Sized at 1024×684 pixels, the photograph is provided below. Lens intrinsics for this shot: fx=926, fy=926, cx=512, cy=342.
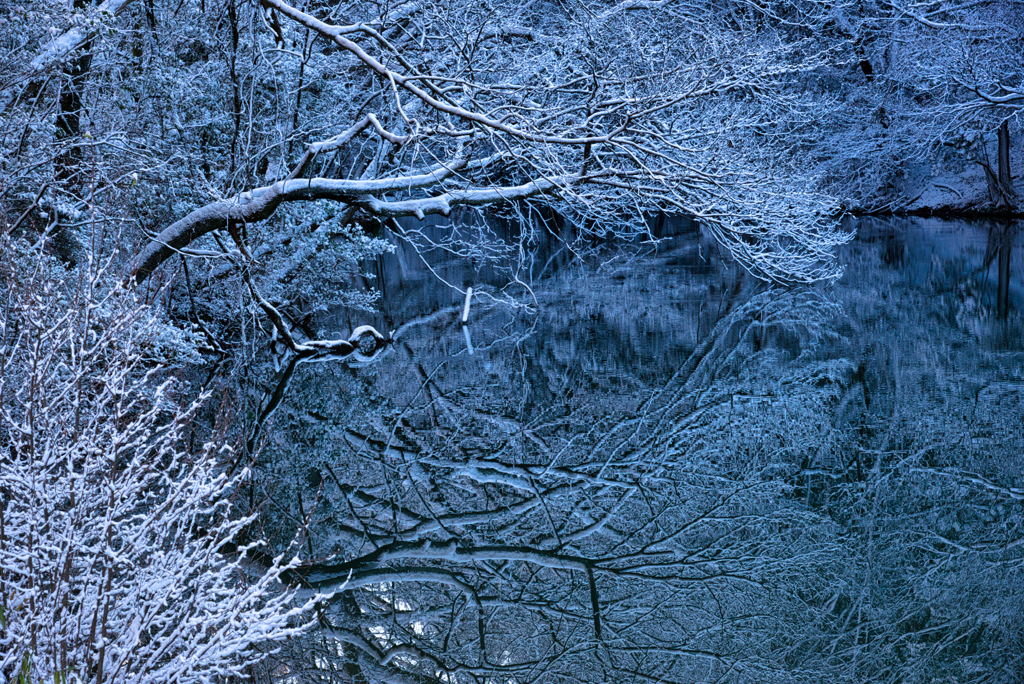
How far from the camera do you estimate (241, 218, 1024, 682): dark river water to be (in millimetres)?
4344

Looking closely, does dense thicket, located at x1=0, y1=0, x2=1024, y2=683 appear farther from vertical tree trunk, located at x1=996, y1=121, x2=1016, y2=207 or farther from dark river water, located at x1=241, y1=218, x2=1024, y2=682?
vertical tree trunk, located at x1=996, y1=121, x2=1016, y2=207

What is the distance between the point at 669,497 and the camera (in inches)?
245

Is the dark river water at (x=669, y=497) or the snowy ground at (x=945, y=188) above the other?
the snowy ground at (x=945, y=188)

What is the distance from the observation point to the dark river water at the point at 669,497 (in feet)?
14.3

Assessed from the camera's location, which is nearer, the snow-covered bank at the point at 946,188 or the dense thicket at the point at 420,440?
the dense thicket at the point at 420,440

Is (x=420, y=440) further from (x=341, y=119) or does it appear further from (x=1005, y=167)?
(x=1005, y=167)

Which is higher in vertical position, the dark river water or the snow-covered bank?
the snow-covered bank

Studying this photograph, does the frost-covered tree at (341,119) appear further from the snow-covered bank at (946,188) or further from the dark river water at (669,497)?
the snow-covered bank at (946,188)

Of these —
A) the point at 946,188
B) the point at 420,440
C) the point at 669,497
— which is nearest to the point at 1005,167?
the point at 946,188

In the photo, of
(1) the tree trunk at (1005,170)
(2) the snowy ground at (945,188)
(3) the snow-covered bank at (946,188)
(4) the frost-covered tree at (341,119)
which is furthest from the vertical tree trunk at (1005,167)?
(4) the frost-covered tree at (341,119)

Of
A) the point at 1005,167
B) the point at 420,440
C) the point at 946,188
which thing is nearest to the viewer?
the point at 420,440

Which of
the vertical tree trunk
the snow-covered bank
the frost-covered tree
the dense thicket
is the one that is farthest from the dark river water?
the snow-covered bank

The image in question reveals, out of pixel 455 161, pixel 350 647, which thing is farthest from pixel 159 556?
pixel 455 161

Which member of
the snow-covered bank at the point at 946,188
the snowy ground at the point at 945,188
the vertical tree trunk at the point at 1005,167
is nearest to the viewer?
the vertical tree trunk at the point at 1005,167
